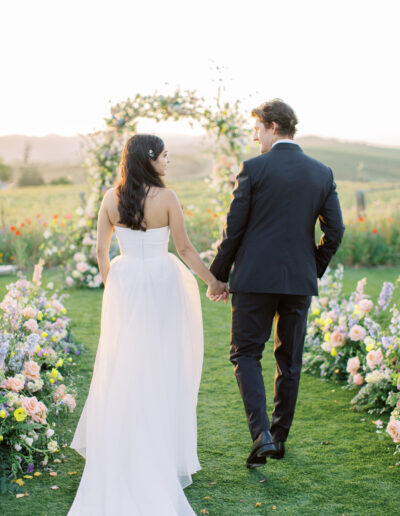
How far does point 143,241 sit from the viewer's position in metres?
3.07

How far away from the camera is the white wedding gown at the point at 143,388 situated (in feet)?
9.36

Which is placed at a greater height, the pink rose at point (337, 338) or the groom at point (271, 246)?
the groom at point (271, 246)

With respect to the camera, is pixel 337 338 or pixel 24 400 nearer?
pixel 24 400

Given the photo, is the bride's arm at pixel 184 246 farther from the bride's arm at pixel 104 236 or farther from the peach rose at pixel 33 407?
the peach rose at pixel 33 407

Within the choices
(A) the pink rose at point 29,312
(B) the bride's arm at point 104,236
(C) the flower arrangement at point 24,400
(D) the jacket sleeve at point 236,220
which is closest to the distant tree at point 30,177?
(A) the pink rose at point 29,312

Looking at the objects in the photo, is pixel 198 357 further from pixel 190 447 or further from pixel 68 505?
pixel 68 505

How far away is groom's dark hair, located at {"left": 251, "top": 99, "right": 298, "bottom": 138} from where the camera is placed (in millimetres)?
3146

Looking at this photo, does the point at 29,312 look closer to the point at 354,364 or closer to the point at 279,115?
the point at 279,115

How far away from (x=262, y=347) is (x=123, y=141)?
543cm

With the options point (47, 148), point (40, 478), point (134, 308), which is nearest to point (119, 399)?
point (134, 308)

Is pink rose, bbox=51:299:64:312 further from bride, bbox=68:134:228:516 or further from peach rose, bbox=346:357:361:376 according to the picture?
peach rose, bbox=346:357:361:376

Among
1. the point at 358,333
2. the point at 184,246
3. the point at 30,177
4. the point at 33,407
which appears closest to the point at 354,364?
the point at 358,333

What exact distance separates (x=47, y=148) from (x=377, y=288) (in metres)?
67.6

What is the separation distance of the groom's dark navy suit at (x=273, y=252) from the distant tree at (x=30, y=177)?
32123 millimetres
